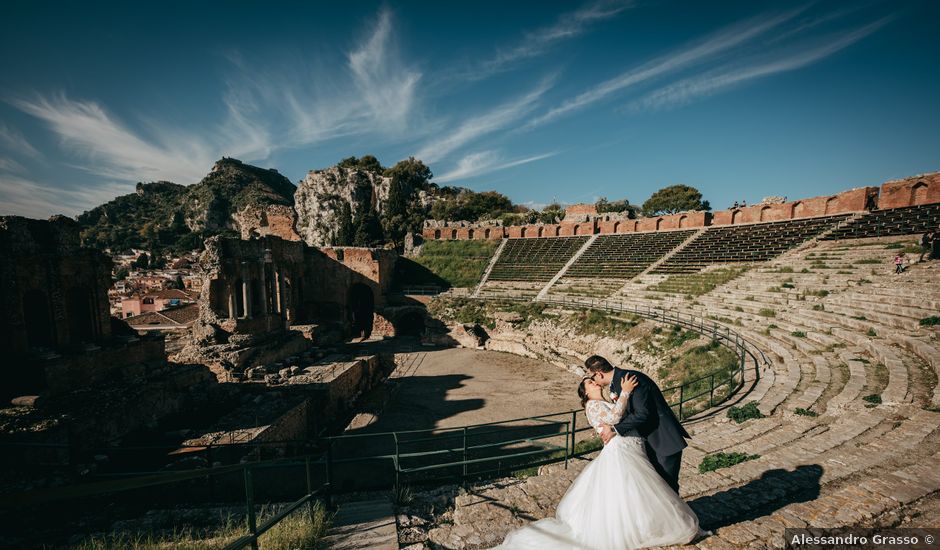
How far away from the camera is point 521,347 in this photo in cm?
2459

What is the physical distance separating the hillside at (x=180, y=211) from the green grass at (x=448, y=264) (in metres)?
65.3

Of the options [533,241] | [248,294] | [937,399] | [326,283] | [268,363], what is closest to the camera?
[937,399]

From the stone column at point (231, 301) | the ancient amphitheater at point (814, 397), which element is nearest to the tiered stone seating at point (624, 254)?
the ancient amphitheater at point (814, 397)

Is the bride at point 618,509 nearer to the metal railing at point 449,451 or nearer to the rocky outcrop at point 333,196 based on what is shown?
the metal railing at point 449,451

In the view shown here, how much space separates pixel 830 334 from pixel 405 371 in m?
19.4

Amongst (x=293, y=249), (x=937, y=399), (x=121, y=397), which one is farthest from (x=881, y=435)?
(x=293, y=249)

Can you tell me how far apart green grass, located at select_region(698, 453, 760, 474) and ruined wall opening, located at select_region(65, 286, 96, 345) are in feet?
61.3

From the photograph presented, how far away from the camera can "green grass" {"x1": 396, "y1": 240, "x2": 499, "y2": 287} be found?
38.6m

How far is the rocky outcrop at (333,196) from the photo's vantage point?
234 ft

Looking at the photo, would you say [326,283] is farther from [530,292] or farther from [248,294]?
[530,292]

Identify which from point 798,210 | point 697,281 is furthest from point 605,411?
point 798,210

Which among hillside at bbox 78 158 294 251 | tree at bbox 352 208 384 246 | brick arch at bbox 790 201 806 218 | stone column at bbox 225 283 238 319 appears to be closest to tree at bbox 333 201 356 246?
tree at bbox 352 208 384 246

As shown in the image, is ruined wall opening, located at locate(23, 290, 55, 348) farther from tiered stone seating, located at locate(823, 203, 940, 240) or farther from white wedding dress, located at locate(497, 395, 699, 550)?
tiered stone seating, located at locate(823, 203, 940, 240)

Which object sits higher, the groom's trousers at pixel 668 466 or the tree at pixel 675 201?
the tree at pixel 675 201
